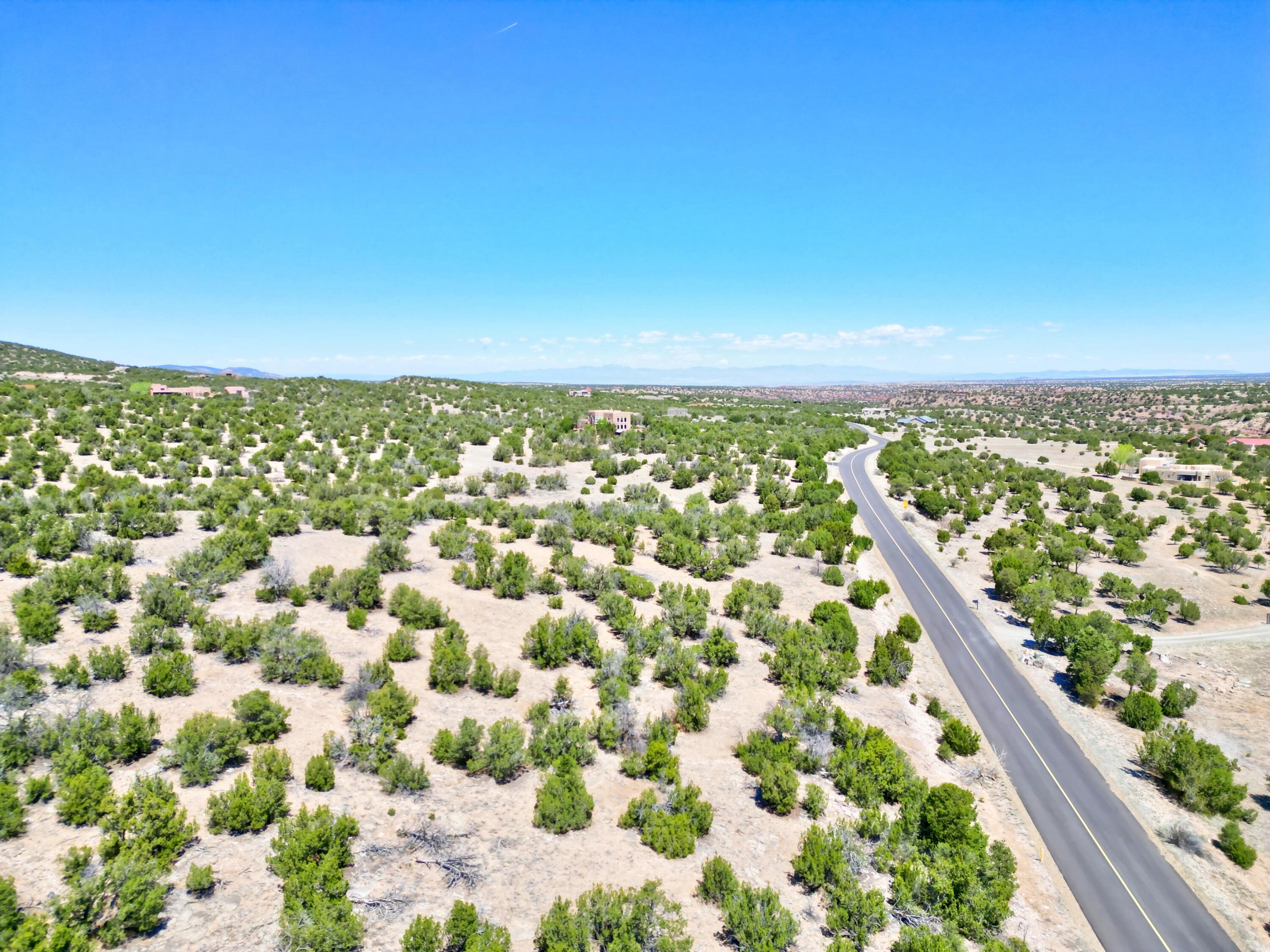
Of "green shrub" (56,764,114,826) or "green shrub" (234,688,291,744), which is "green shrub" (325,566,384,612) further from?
"green shrub" (56,764,114,826)

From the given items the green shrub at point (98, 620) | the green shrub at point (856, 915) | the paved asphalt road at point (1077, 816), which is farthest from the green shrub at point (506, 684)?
the paved asphalt road at point (1077, 816)

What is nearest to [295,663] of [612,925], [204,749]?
[204,749]

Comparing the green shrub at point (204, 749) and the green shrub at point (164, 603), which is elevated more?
the green shrub at point (164, 603)

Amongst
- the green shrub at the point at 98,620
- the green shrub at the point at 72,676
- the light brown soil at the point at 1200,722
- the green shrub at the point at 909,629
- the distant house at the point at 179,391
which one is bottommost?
the light brown soil at the point at 1200,722

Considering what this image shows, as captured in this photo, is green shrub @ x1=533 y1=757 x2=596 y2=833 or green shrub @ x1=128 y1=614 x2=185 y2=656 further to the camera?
green shrub @ x1=128 y1=614 x2=185 y2=656

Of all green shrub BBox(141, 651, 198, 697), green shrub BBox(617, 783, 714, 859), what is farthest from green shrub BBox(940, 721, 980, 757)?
green shrub BBox(141, 651, 198, 697)

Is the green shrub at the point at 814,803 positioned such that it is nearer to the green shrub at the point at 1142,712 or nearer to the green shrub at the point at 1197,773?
the green shrub at the point at 1197,773

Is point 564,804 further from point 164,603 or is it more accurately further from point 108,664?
point 164,603
